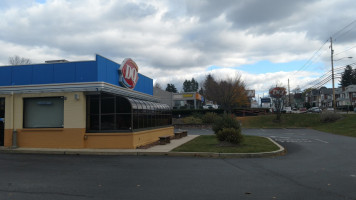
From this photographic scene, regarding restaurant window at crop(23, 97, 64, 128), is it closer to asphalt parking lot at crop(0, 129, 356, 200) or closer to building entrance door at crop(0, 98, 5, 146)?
building entrance door at crop(0, 98, 5, 146)

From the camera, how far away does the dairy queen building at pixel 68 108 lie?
1520 cm

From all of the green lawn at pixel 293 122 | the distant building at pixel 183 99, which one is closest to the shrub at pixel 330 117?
the green lawn at pixel 293 122

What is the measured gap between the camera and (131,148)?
48.9 feet

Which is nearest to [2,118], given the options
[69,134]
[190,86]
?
[69,134]

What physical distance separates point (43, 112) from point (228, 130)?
1001 centimetres

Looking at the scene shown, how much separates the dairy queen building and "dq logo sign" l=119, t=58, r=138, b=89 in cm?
52

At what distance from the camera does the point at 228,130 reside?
1500 cm

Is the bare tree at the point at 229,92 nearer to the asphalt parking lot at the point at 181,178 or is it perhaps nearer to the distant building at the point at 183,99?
the distant building at the point at 183,99

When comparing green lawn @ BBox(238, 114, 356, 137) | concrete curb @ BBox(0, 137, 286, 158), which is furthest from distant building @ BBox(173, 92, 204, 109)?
concrete curb @ BBox(0, 137, 286, 158)

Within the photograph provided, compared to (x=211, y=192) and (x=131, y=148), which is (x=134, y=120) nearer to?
(x=131, y=148)

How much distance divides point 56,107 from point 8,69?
3669mm

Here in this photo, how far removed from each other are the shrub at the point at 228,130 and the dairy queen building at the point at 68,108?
4230 mm

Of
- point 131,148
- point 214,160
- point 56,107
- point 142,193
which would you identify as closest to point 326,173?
point 214,160

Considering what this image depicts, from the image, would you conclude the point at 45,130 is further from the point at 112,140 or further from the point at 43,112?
the point at 112,140
